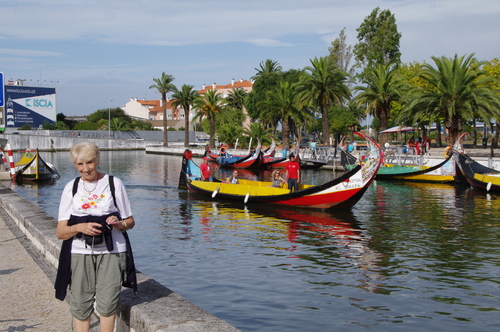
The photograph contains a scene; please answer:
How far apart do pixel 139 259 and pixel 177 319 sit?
27.6 ft

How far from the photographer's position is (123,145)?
96375 millimetres

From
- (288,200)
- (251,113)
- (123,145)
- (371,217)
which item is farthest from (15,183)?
(123,145)

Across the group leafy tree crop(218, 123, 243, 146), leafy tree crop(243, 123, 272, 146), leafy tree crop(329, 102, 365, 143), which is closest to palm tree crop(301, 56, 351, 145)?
leafy tree crop(243, 123, 272, 146)

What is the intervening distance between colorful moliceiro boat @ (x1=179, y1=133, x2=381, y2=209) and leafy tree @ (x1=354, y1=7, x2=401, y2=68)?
186 feet

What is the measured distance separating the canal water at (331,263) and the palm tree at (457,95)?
1509 cm

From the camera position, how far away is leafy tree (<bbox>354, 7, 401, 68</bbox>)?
7638cm

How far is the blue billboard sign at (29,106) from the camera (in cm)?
10812

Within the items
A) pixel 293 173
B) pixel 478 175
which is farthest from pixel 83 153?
pixel 478 175

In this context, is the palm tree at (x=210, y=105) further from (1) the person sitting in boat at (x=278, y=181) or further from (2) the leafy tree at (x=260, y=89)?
(1) the person sitting in boat at (x=278, y=181)

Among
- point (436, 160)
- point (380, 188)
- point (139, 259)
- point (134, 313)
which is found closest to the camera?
point (134, 313)

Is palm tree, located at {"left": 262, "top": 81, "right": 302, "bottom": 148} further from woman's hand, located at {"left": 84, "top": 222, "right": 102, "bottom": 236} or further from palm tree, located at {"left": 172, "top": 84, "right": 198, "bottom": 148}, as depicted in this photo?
woman's hand, located at {"left": 84, "top": 222, "right": 102, "bottom": 236}

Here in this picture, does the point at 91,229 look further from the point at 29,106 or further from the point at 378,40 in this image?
the point at 29,106

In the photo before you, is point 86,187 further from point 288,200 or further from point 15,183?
point 15,183

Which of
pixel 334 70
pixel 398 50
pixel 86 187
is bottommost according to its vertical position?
pixel 86 187
